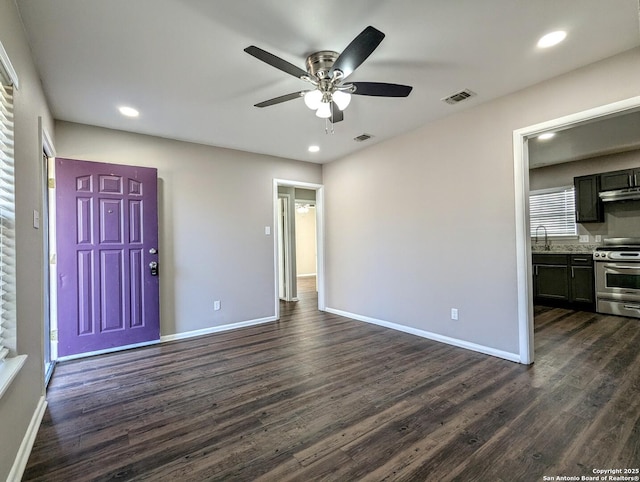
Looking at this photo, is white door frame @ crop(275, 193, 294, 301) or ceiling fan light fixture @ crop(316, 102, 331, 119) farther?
white door frame @ crop(275, 193, 294, 301)

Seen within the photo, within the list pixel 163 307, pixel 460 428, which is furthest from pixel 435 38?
pixel 163 307

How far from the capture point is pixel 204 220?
418 cm

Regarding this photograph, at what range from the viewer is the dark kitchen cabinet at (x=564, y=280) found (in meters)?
4.85

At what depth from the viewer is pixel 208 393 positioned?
2.46 meters

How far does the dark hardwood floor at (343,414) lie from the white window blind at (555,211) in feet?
8.51

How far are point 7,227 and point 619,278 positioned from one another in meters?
6.77

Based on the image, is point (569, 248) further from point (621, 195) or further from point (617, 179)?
point (617, 179)

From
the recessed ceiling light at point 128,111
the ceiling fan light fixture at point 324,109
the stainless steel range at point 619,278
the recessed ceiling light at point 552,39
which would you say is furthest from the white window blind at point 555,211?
the recessed ceiling light at point 128,111

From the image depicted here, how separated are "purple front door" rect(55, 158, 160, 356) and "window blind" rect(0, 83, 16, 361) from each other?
184 centimetres

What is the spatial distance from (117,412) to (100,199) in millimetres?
2321

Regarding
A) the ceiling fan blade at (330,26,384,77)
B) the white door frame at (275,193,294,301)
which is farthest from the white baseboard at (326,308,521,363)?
the ceiling fan blade at (330,26,384,77)

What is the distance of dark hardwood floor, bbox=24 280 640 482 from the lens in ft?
5.34

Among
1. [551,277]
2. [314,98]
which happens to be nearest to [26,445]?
[314,98]

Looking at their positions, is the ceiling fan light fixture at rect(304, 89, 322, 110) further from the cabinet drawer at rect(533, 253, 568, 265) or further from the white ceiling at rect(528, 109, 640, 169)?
the cabinet drawer at rect(533, 253, 568, 265)
